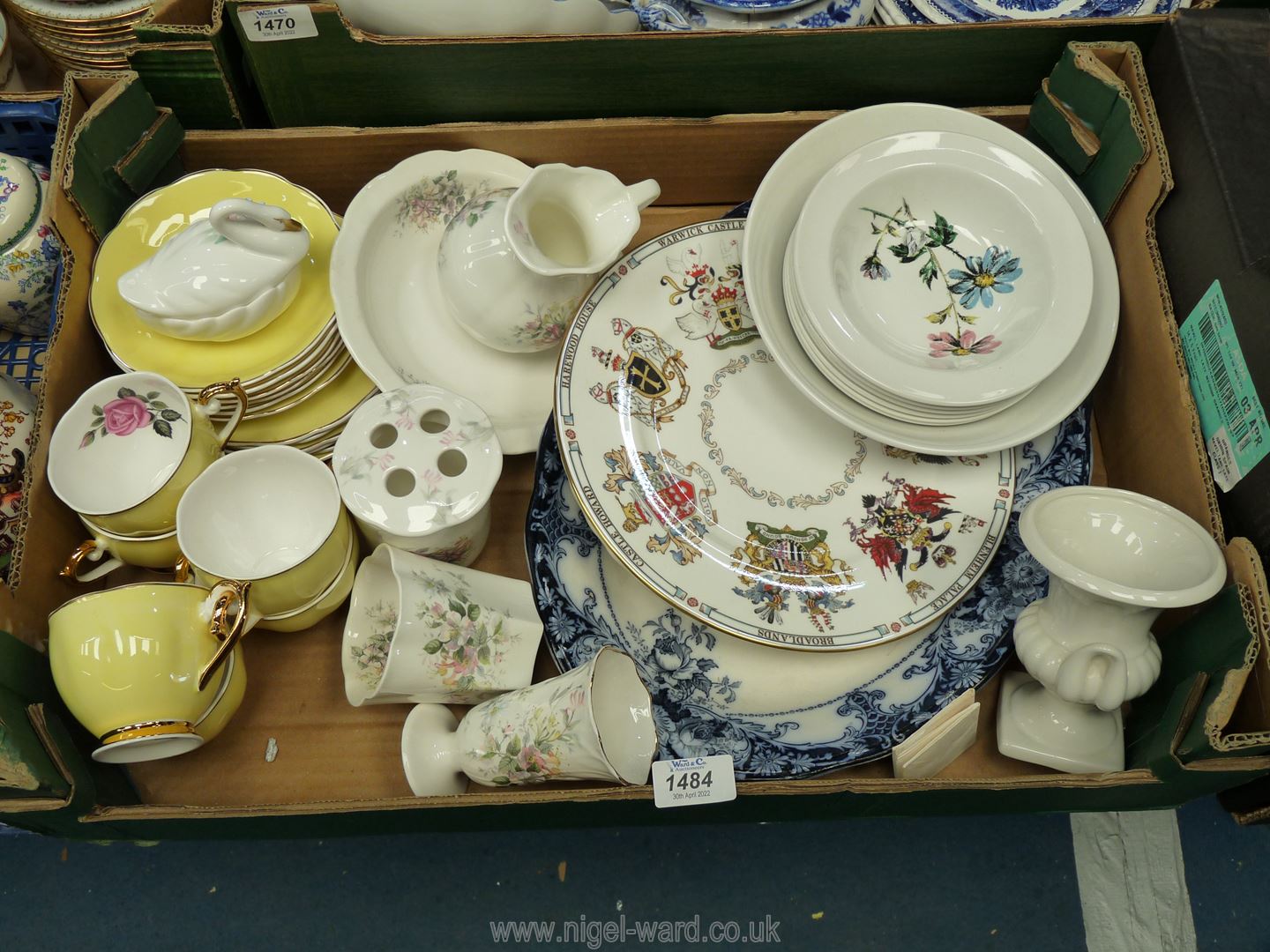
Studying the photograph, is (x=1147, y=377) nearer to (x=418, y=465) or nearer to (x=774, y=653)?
(x=774, y=653)

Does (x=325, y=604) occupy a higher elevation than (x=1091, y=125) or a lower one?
lower

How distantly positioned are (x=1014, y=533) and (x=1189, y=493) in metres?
0.15

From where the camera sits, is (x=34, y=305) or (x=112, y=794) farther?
(x=34, y=305)

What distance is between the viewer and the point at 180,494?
857 millimetres

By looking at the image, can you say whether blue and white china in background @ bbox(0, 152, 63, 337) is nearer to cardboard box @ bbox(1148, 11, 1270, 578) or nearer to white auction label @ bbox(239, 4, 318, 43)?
white auction label @ bbox(239, 4, 318, 43)

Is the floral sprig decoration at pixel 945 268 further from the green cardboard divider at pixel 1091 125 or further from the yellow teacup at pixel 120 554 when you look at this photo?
the yellow teacup at pixel 120 554

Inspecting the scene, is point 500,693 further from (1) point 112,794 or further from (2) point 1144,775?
(2) point 1144,775

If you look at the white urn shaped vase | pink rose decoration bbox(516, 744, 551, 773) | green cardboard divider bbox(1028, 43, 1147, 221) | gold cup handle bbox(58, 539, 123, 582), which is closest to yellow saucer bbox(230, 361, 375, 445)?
gold cup handle bbox(58, 539, 123, 582)

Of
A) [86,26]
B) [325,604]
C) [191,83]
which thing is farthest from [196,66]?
[325,604]

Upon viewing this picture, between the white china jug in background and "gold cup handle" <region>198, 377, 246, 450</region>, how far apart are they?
0.70 ft

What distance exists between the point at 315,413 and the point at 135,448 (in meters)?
0.16

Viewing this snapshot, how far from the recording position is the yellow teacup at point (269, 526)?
2.76 feet

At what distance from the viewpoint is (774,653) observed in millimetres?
911

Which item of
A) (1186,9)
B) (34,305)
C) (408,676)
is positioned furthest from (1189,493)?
(34,305)
